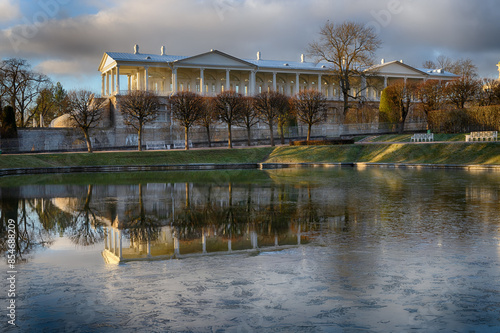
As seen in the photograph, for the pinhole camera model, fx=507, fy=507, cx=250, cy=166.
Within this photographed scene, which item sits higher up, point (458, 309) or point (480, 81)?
point (480, 81)

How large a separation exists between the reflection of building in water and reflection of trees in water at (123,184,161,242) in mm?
101

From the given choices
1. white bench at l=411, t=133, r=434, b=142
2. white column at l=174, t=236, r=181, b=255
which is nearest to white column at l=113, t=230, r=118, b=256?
white column at l=174, t=236, r=181, b=255

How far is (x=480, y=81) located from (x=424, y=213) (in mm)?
44529

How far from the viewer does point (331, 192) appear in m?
17.1

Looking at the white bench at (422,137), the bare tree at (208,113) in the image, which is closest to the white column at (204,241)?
the white bench at (422,137)

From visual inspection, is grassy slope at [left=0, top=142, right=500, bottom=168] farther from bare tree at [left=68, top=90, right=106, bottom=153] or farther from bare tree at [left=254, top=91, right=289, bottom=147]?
bare tree at [left=68, top=90, right=106, bottom=153]

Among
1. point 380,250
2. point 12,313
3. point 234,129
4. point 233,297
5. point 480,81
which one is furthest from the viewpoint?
point 234,129

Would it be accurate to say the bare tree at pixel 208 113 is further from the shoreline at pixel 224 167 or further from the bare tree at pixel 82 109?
the shoreline at pixel 224 167

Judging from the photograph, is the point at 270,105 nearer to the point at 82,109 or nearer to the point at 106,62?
the point at 82,109

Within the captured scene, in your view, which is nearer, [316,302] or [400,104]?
[316,302]

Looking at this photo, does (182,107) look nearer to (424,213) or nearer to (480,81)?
(480,81)

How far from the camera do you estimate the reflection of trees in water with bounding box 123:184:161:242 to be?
31.2 ft

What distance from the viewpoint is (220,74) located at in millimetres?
70500

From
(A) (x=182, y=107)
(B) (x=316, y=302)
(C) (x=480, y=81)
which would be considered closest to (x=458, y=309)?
(B) (x=316, y=302)
